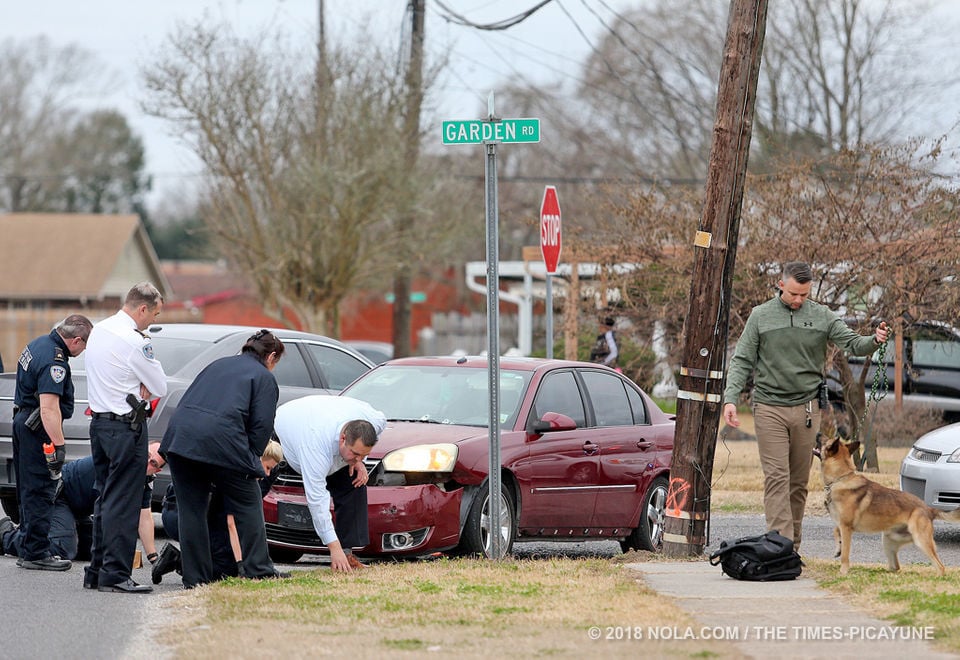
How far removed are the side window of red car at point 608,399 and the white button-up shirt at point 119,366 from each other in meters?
3.70

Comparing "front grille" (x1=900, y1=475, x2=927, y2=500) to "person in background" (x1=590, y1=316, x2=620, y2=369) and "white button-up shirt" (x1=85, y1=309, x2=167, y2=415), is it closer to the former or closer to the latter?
"white button-up shirt" (x1=85, y1=309, x2=167, y2=415)

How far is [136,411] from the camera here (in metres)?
8.33

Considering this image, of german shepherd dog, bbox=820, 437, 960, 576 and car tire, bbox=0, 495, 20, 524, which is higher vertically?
german shepherd dog, bbox=820, 437, 960, 576

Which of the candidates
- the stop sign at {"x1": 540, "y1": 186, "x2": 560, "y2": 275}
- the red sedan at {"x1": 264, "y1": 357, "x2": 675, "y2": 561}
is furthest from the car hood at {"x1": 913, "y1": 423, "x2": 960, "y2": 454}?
the stop sign at {"x1": 540, "y1": 186, "x2": 560, "y2": 275}

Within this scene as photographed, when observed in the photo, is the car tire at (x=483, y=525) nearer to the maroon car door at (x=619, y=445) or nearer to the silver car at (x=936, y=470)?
the maroon car door at (x=619, y=445)

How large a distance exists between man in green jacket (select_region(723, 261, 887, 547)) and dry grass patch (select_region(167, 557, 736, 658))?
1.24m

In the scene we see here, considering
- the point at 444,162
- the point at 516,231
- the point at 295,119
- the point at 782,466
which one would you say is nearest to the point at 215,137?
the point at 295,119

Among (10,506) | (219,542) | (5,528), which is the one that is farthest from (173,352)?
(219,542)

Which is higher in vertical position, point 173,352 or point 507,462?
point 173,352

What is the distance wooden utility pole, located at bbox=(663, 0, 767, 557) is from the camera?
959 centimetres

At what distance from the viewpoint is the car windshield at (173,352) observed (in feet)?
38.4

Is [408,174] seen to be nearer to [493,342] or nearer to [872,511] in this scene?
[493,342]

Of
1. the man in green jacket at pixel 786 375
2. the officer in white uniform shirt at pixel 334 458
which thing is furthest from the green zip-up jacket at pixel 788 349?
the officer in white uniform shirt at pixel 334 458

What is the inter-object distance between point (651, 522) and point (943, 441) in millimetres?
2442
